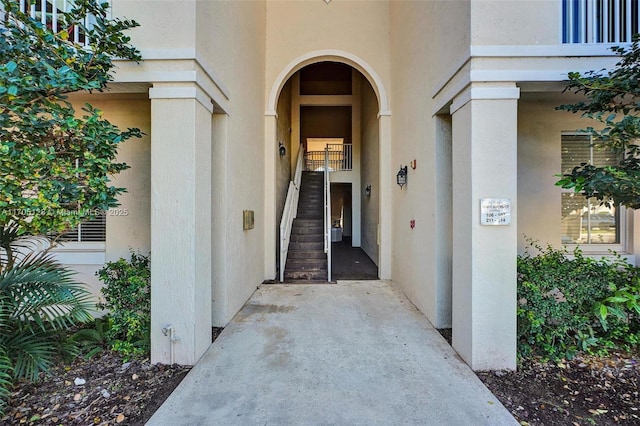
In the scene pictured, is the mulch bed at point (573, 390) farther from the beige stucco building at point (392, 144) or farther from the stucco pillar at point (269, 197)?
the stucco pillar at point (269, 197)

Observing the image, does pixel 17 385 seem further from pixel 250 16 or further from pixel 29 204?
pixel 250 16

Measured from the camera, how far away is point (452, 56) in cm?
330

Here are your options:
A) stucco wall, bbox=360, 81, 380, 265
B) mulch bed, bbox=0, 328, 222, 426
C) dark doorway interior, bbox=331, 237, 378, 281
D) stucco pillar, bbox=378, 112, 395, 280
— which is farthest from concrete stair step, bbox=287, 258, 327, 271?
mulch bed, bbox=0, 328, 222, 426

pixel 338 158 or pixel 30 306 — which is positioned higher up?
pixel 338 158

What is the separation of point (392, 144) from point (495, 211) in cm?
349

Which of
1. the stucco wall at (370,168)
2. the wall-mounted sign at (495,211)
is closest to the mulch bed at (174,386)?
the wall-mounted sign at (495,211)

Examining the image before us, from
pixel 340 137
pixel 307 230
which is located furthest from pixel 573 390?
pixel 340 137

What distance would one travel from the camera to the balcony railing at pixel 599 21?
306cm

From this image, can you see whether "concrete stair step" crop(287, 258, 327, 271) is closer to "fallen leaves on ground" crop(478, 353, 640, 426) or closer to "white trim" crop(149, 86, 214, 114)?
"fallen leaves on ground" crop(478, 353, 640, 426)

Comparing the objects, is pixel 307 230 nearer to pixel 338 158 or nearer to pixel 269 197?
pixel 269 197

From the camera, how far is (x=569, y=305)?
117 inches

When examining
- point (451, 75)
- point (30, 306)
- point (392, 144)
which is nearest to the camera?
point (30, 306)

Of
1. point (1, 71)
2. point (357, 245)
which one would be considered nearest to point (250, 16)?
point (1, 71)

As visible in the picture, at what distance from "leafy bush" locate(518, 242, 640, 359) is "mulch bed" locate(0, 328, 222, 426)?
3508mm
